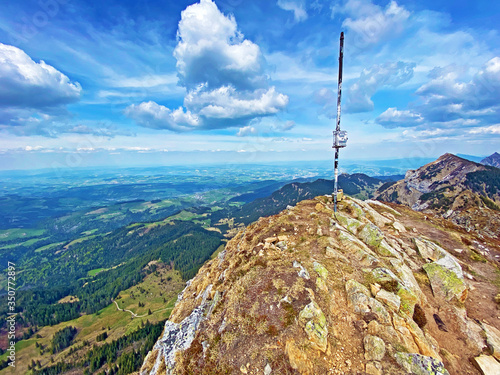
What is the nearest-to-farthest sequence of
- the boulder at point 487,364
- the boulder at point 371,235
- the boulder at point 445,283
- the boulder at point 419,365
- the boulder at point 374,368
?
the boulder at point 419,365 < the boulder at point 374,368 < the boulder at point 487,364 < the boulder at point 445,283 < the boulder at point 371,235

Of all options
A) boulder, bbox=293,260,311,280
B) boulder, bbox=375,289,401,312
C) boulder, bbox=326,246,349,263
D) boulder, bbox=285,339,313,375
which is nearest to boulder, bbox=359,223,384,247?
boulder, bbox=326,246,349,263

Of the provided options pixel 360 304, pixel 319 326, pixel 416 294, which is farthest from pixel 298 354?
pixel 416 294

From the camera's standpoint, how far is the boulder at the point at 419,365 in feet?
51.0

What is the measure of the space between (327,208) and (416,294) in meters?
22.5

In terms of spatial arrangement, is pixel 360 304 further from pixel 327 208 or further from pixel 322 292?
pixel 327 208

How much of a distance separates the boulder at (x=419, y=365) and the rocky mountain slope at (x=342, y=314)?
0.07m

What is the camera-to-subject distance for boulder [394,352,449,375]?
15.5 m

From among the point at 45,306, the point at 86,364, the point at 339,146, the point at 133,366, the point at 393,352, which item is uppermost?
the point at 339,146

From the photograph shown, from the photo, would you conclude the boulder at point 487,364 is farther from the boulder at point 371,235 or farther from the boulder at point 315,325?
the boulder at point 371,235

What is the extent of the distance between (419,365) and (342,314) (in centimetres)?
615

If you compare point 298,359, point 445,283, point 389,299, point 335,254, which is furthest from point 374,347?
point 445,283

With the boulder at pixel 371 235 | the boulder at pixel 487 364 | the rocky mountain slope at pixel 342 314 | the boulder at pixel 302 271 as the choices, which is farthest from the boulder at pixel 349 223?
the boulder at pixel 487 364

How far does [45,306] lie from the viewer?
196 m

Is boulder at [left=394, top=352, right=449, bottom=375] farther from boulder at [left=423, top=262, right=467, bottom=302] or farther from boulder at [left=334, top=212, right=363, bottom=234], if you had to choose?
boulder at [left=334, top=212, right=363, bottom=234]
